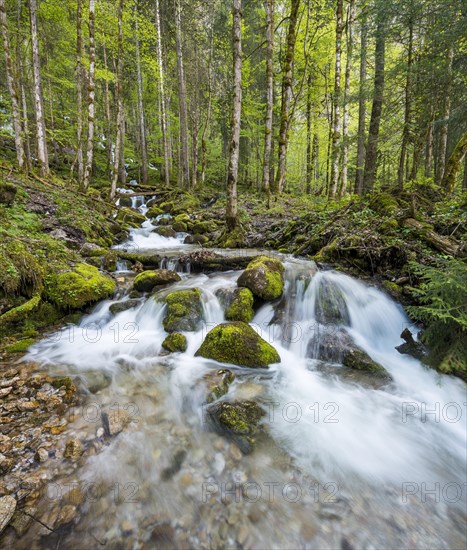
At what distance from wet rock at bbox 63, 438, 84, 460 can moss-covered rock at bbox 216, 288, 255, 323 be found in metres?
3.24

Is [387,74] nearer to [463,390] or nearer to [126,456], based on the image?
[463,390]

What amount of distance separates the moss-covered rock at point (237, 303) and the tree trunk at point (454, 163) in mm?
7416

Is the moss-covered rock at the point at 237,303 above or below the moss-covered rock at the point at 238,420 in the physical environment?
above

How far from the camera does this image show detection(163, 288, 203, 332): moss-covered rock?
545 cm

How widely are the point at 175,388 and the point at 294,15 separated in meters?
13.9

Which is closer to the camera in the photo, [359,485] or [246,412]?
[359,485]

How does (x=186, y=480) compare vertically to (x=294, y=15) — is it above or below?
below

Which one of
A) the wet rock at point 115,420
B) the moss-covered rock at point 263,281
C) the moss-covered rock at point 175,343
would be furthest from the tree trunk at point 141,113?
the wet rock at point 115,420

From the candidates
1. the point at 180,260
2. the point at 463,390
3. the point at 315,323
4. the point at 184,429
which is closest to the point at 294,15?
the point at 180,260

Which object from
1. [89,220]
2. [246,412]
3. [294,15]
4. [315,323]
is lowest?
[246,412]

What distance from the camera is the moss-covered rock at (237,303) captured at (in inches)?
222

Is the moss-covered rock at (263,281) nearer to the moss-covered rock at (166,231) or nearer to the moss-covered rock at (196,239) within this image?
the moss-covered rock at (196,239)

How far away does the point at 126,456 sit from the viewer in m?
2.97

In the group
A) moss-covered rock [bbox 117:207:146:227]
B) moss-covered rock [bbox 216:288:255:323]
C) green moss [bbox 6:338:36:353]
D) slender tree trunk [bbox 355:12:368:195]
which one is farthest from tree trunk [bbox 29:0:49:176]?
slender tree trunk [bbox 355:12:368:195]
